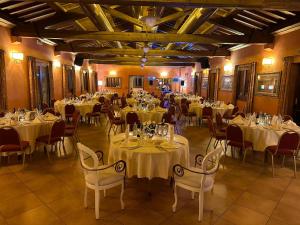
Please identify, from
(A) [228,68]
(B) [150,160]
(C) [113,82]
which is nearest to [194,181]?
(B) [150,160]

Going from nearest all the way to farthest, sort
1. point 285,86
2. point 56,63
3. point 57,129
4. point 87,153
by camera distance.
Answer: point 87,153, point 57,129, point 285,86, point 56,63

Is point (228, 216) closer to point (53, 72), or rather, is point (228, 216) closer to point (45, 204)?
point (45, 204)

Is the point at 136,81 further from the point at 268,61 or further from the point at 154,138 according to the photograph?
the point at 154,138

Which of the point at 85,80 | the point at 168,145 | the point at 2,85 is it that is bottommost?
the point at 168,145

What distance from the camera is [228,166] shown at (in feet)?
14.6

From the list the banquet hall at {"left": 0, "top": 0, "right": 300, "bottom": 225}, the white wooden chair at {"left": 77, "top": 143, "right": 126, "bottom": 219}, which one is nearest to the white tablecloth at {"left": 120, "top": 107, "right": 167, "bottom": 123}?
the banquet hall at {"left": 0, "top": 0, "right": 300, "bottom": 225}

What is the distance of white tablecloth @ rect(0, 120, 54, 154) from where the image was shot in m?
4.45

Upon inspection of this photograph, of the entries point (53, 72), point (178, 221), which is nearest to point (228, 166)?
point (178, 221)

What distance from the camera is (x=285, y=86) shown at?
6625 millimetres

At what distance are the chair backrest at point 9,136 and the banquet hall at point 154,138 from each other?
0.02 m

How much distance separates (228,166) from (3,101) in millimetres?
6282

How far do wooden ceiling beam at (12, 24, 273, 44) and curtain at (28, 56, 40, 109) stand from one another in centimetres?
131

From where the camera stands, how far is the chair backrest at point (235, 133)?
439cm

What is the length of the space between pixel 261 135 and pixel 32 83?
7498 mm
